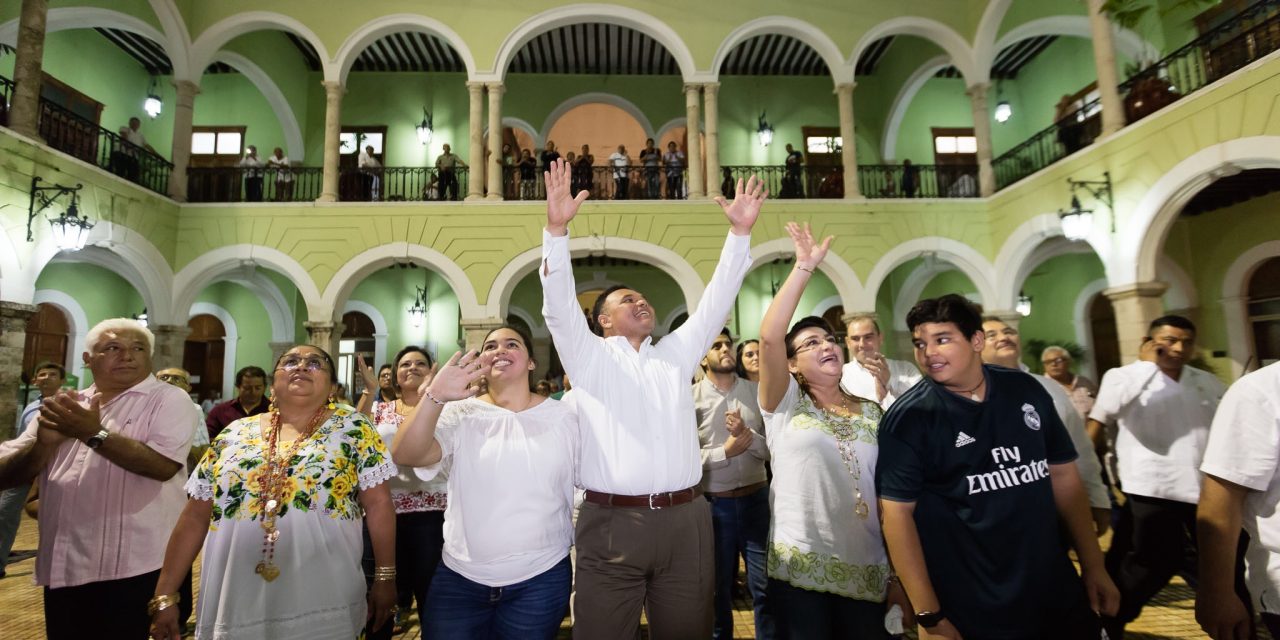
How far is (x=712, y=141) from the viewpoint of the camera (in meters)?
10.4

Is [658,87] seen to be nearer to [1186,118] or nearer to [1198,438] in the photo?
[1186,118]

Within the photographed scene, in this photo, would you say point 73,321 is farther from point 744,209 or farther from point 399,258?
point 744,209

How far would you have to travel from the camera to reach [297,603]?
1.96 m

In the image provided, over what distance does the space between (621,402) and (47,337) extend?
12.9 meters

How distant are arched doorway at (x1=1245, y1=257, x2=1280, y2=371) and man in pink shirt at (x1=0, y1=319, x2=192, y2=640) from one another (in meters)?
12.5

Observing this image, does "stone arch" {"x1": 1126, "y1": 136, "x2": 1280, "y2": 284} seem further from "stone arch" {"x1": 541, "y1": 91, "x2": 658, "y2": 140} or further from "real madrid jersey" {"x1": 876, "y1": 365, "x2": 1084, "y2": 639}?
"stone arch" {"x1": 541, "y1": 91, "x2": 658, "y2": 140}

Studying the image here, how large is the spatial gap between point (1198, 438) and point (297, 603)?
14.3 feet

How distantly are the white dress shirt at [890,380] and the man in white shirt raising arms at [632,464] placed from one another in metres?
1.36

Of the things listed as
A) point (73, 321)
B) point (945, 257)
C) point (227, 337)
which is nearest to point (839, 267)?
point (945, 257)

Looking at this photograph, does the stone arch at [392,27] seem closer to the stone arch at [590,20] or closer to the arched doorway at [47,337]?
the stone arch at [590,20]

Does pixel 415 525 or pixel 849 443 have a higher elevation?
pixel 849 443

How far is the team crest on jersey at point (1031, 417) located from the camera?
1.90 meters

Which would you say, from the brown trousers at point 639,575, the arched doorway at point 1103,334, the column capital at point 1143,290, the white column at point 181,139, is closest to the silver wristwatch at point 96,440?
the brown trousers at point 639,575

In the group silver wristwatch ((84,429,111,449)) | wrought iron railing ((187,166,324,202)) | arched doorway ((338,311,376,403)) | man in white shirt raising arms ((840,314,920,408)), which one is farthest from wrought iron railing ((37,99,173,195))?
man in white shirt raising arms ((840,314,920,408))
